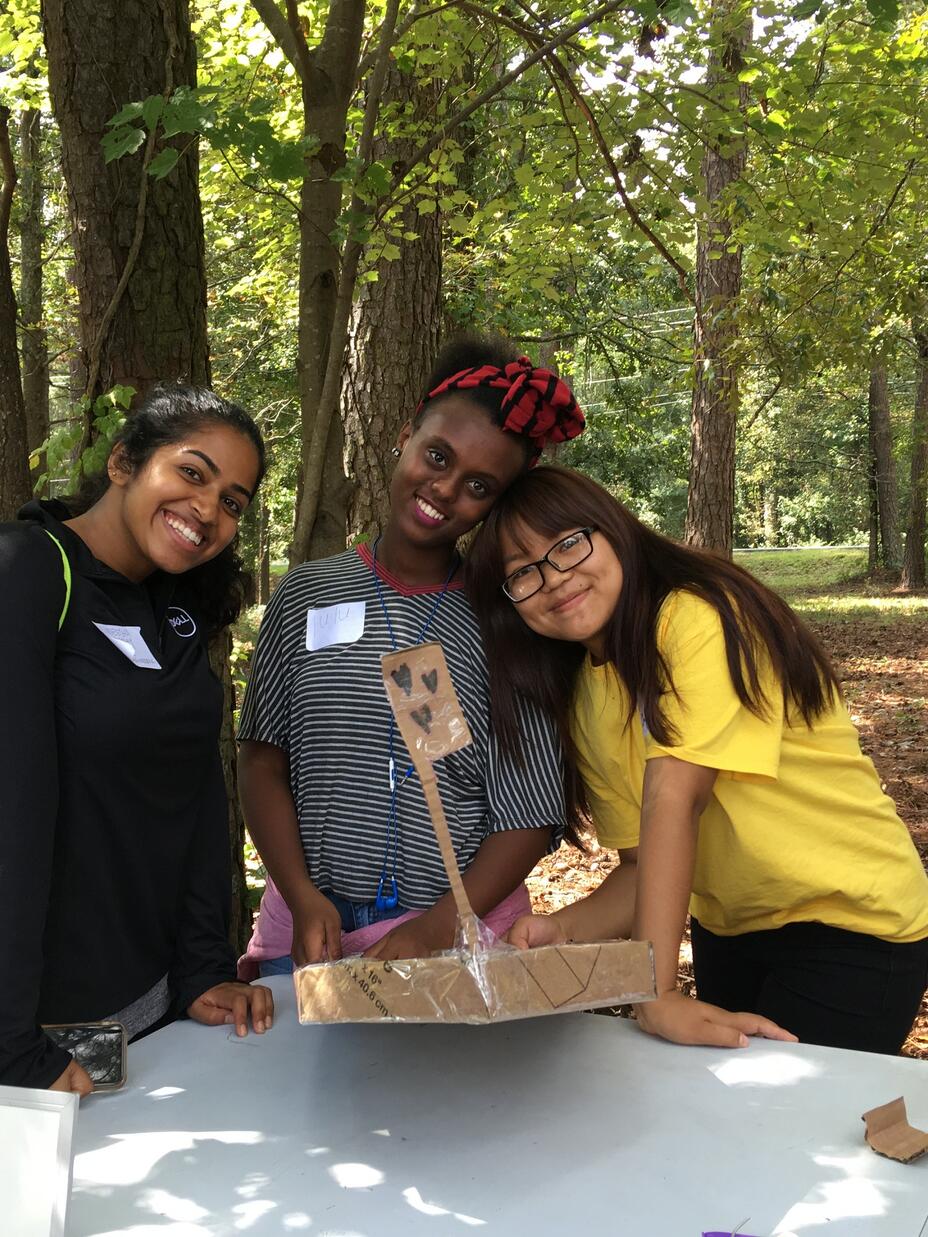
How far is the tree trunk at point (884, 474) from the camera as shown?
19.6 m

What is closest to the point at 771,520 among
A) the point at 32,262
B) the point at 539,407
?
the point at 32,262

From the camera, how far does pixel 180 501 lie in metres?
1.82

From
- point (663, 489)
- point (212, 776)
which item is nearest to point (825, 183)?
point (212, 776)

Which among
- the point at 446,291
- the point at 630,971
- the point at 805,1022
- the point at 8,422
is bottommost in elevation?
the point at 805,1022

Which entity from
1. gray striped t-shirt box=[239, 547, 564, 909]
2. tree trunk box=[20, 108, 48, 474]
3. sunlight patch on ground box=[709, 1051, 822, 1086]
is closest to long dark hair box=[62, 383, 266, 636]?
gray striped t-shirt box=[239, 547, 564, 909]

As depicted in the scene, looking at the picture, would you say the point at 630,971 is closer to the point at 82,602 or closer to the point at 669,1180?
the point at 669,1180

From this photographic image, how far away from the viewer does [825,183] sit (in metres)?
4.46

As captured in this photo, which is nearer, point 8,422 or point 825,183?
point 8,422

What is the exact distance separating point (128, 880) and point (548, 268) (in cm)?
444

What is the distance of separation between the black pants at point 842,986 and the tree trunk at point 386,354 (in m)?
3.48

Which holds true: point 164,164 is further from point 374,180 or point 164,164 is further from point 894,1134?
point 894,1134

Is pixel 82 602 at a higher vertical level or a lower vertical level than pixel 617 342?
lower

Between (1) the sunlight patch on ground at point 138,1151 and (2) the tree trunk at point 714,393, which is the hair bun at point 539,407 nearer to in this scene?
(1) the sunlight patch on ground at point 138,1151

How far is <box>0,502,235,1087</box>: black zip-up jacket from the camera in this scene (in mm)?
1458
